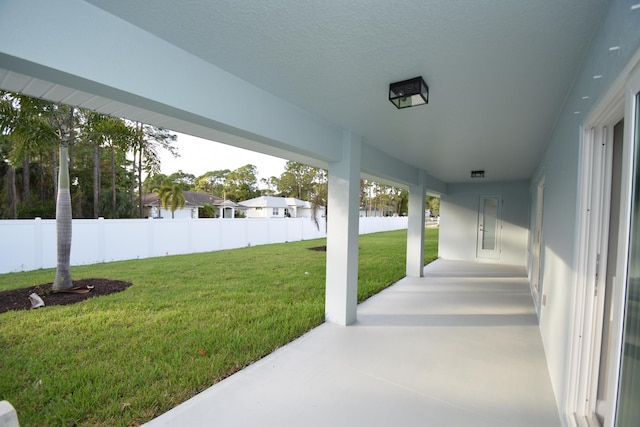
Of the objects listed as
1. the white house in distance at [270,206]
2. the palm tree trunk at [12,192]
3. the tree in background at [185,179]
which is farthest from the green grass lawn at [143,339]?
the tree in background at [185,179]

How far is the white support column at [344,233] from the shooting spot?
163 inches

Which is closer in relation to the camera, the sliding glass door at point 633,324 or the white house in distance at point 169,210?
the sliding glass door at point 633,324

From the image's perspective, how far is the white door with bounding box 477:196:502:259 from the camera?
9.45 m

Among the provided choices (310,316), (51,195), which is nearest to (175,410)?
(310,316)

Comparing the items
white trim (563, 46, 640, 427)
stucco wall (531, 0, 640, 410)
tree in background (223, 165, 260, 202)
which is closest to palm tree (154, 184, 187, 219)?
tree in background (223, 165, 260, 202)

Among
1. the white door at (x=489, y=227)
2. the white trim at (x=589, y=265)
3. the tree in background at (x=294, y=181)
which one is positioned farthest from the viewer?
the tree in background at (x=294, y=181)

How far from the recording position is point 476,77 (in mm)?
2418

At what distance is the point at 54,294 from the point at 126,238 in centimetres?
401

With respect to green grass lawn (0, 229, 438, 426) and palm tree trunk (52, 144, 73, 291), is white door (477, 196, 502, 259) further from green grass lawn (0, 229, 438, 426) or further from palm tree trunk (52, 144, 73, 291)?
palm tree trunk (52, 144, 73, 291)

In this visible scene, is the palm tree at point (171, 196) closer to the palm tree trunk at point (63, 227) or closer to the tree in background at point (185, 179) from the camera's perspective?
the tree in background at point (185, 179)

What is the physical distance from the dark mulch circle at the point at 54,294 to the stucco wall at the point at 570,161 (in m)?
6.70

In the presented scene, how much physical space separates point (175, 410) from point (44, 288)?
5305 mm

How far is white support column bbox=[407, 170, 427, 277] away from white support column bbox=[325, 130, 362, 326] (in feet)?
11.1

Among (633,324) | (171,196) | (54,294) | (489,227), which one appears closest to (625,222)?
(633,324)
